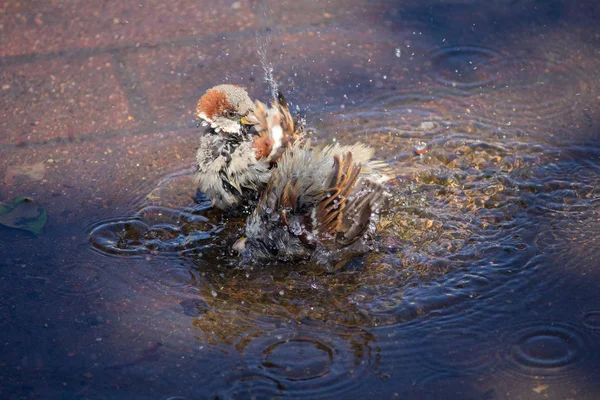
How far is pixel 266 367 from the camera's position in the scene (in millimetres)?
3449

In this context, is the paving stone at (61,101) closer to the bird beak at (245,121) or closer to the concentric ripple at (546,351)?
the bird beak at (245,121)

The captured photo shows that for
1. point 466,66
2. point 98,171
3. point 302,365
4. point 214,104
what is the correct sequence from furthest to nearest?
point 466,66
point 98,171
point 214,104
point 302,365

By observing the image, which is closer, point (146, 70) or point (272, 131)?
point (272, 131)

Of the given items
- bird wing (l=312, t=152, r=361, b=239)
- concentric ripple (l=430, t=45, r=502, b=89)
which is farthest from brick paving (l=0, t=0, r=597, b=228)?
bird wing (l=312, t=152, r=361, b=239)

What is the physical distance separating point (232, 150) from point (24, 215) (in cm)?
147

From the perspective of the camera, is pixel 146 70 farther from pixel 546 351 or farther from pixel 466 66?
pixel 546 351

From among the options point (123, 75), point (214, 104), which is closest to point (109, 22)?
point (123, 75)

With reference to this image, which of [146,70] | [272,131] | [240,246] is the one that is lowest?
[240,246]

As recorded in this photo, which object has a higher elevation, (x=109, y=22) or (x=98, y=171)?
(x=109, y=22)

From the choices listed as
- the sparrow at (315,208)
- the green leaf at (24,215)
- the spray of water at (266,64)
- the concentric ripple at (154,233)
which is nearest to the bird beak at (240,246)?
the sparrow at (315,208)

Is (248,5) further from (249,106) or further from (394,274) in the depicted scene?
(394,274)

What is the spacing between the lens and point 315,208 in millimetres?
4273

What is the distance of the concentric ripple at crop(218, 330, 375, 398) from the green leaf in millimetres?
1823

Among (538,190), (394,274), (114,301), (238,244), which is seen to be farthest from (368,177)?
(114,301)
